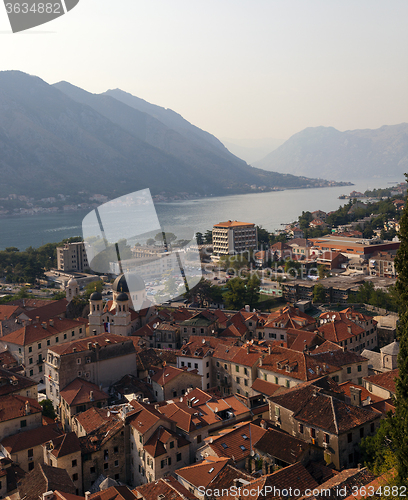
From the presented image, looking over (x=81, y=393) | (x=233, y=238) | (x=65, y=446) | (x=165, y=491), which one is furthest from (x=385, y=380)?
(x=233, y=238)

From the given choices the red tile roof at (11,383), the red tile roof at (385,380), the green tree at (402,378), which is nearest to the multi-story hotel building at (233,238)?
the red tile roof at (11,383)

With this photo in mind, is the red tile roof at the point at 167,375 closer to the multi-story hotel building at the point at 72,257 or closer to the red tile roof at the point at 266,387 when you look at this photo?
the red tile roof at the point at 266,387

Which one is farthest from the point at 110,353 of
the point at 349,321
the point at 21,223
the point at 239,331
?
the point at 21,223

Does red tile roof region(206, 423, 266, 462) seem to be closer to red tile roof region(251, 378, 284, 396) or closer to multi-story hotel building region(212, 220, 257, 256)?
red tile roof region(251, 378, 284, 396)

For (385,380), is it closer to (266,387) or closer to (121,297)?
(266,387)

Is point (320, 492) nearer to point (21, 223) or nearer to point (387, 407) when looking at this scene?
point (387, 407)

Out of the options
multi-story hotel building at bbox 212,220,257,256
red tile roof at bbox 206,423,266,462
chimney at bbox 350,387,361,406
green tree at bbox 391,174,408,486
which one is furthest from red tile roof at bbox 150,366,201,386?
multi-story hotel building at bbox 212,220,257,256
